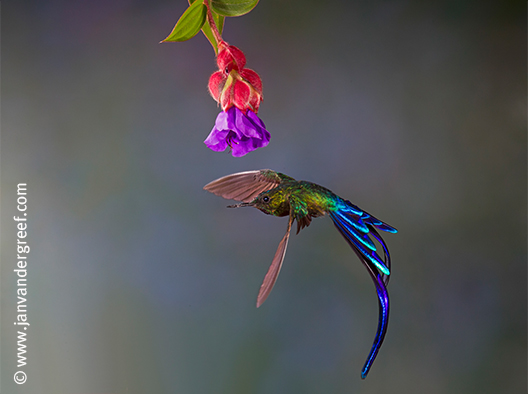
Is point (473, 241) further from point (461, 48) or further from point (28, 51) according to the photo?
point (28, 51)

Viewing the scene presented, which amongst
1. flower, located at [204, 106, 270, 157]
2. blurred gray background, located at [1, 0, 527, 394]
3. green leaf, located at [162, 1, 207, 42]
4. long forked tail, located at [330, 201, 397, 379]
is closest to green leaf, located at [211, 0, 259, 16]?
green leaf, located at [162, 1, 207, 42]

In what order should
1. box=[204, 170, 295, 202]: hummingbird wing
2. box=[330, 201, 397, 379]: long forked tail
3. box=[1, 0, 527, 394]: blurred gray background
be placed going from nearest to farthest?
box=[330, 201, 397, 379]: long forked tail, box=[204, 170, 295, 202]: hummingbird wing, box=[1, 0, 527, 394]: blurred gray background

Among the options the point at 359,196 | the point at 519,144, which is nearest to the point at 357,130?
the point at 359,196

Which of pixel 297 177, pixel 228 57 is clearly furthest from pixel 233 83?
pixel 297 177

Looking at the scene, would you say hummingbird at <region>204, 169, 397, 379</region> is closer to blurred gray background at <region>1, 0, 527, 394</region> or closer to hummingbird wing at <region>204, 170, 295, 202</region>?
hummingbird wing at <region>204, 170, 295, 202</region>

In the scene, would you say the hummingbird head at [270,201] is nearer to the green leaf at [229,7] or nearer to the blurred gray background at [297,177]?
the green leaf at [229,7]

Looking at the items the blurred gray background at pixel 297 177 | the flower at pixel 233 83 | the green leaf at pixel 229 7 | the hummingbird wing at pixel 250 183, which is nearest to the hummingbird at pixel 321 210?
the hummingbird wing at pixel 250 183
